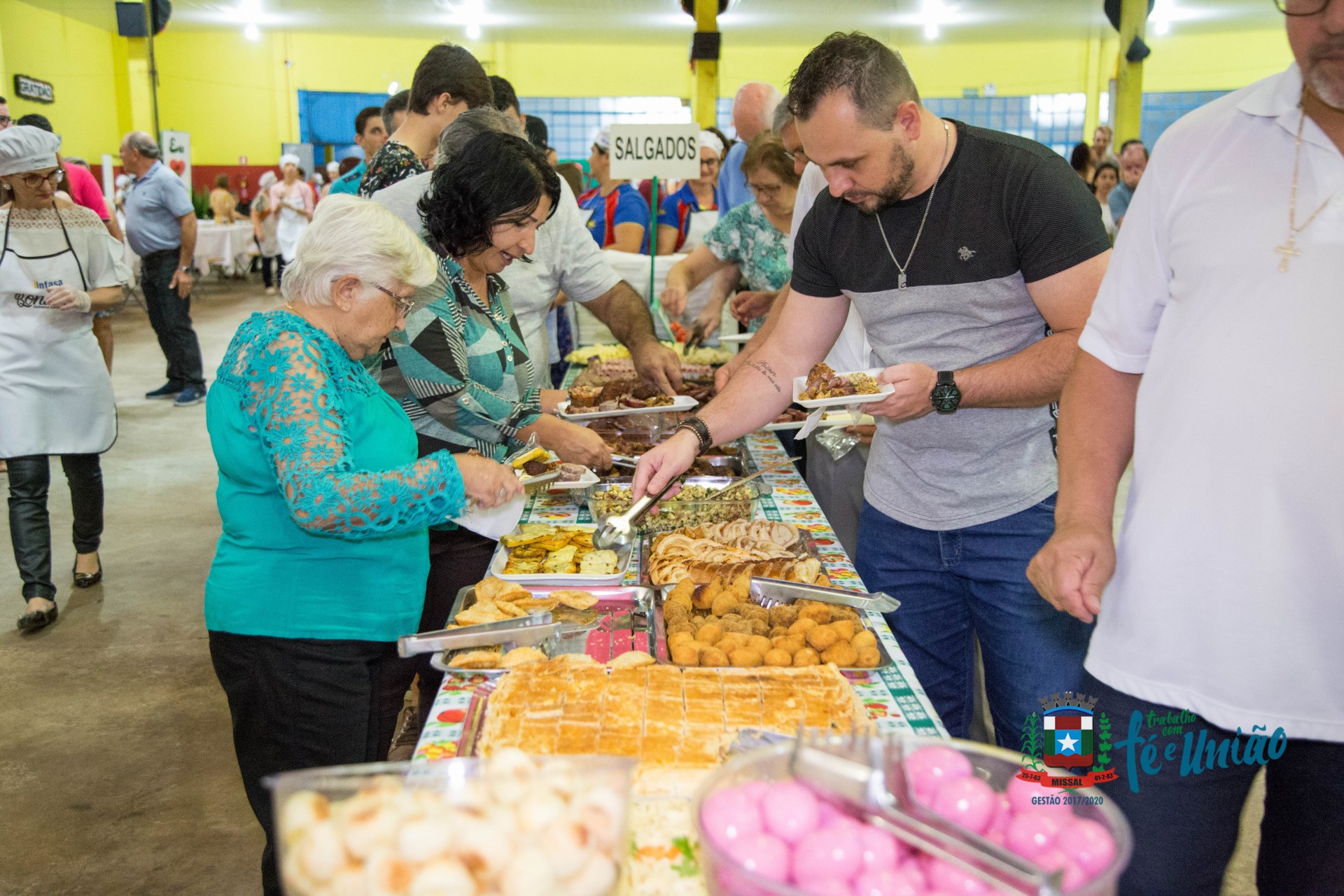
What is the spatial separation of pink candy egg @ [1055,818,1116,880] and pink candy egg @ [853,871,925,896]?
13 centimetres

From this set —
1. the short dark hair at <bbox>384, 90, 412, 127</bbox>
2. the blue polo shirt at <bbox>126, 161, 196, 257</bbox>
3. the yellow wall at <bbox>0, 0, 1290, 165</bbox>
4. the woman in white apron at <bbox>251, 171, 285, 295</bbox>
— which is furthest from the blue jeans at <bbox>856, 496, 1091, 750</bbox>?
the yellow wall at <bbox>0, 0, 1290, 165</bbox>

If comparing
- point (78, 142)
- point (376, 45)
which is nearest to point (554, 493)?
point (78, 142)

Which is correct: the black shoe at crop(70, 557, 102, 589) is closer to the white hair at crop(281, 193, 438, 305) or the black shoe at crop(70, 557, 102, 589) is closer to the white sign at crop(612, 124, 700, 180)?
the white sign at crop(612, 124, 700, 180)

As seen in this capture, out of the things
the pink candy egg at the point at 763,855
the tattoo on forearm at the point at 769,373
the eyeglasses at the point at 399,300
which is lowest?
the pink candy egg at the point at 763,855

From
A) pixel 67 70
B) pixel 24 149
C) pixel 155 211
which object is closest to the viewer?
pixel 24 149

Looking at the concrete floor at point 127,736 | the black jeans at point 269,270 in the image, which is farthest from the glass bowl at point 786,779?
the black jeans at point 269,270

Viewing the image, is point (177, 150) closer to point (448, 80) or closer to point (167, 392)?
point (167, 392)

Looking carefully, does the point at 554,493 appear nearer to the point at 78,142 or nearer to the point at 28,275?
the point at 28,275

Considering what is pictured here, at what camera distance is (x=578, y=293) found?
328cm

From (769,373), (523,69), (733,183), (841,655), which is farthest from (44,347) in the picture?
(523,69)

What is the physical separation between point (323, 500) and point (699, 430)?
82 centimetres

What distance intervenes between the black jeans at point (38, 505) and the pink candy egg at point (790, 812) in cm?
396

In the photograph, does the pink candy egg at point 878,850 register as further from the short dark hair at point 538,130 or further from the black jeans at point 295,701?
the short dark hair at point 538,130

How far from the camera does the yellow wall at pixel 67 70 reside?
13656 mm
